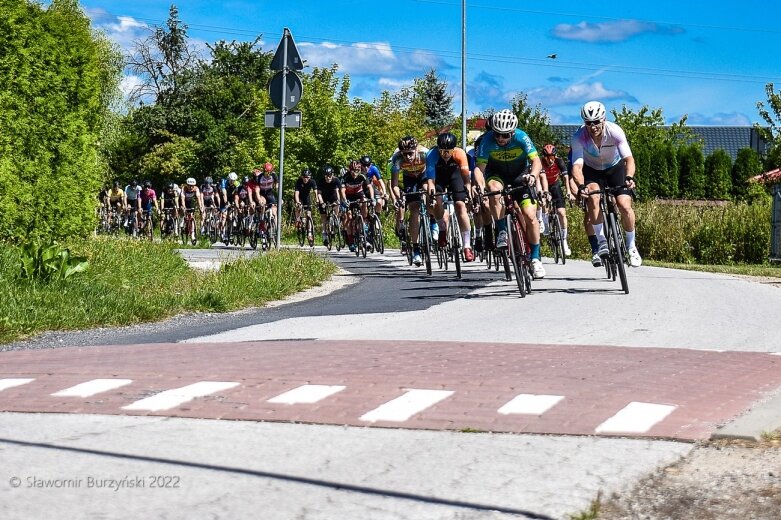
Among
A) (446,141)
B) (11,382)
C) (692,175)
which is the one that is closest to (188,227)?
(446,141)

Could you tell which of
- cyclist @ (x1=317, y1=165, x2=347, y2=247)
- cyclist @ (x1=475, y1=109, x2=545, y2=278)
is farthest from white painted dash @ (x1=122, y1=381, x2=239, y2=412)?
cyclist @ (x1=317, y1=165, x2=347, y2=247)

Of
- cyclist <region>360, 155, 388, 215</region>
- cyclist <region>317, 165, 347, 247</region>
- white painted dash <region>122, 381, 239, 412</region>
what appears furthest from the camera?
cyclist <region>317, 165, 347, 247</region>

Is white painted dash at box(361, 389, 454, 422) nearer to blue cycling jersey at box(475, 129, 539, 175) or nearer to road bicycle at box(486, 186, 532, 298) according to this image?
road bicycle at box(486, 186, 532, 298)

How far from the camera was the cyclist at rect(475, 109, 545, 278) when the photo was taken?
14281mm

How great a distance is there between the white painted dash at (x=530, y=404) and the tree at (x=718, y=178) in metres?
61.2

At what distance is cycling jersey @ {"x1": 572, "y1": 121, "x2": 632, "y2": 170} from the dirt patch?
30.1 ft

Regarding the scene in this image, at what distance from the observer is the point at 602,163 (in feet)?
48.2

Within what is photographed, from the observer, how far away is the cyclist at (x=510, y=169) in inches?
562

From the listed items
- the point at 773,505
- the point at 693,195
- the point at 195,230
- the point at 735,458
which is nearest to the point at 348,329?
the point at 735,458

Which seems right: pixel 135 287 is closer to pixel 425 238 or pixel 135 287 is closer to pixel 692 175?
pixel 425 238

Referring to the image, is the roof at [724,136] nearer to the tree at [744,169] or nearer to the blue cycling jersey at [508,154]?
the tree at [744,169]

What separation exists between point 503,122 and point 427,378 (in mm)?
7319

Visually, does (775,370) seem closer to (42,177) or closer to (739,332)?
(739,332)

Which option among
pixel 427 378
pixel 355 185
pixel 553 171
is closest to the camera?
pixel 427 378
